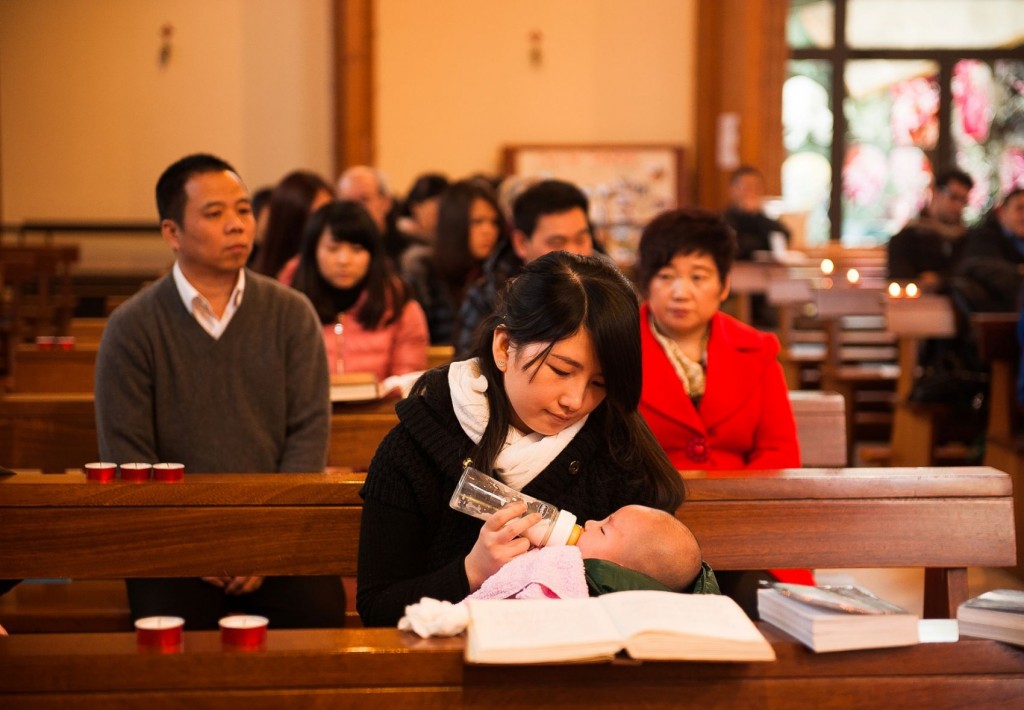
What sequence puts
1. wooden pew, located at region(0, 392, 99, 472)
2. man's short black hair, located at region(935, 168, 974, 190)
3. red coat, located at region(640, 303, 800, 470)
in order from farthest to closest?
man's short black hair, located at region(935, 168, 974, 190)
wooden pew, located at region(0, 392, 99, 472)
red coat, located at region(640, 303, 800, 470)

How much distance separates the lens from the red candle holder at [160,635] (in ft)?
5.55

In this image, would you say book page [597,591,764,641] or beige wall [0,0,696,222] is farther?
beige wall [0,0,696,222]

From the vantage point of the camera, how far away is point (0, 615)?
2869mm

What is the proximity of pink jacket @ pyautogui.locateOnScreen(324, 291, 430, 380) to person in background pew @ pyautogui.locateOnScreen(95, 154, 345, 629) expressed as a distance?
107 cm

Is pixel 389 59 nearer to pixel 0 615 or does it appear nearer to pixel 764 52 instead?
pixel 764 52

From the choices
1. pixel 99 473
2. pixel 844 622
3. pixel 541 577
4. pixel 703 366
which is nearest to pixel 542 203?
pixel 703 366

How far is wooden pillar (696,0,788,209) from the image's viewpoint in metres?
12.7

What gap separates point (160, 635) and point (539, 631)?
1.61 feet

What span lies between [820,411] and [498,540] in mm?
2069

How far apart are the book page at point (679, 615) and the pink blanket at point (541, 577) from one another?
71 millimetres

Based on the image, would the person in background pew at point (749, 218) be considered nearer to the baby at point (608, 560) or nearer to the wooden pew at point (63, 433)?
the wooden pew at point (63, 433)

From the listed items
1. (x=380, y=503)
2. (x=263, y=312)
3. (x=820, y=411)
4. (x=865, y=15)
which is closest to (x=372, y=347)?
(x=263, y=312)

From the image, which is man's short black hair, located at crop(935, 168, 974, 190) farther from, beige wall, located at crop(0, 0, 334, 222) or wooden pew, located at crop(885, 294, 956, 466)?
beige wall, located at crop(0, 0, 334, 222)

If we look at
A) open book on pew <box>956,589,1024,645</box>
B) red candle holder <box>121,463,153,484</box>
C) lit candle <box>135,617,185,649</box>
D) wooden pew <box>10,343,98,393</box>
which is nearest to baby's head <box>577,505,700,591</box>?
open book on pew <box>956,589,1024,645</box>
